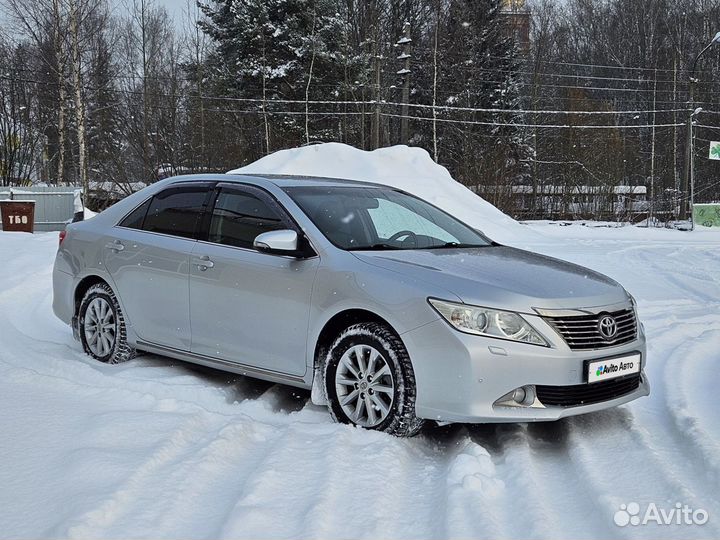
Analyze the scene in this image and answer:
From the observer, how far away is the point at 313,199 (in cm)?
508

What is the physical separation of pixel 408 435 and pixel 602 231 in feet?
66.9

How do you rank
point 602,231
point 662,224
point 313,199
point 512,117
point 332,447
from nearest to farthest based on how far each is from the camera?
1. point 332,447
2. point 313,199
3. point 602,231
4. point 662,224
5. point 512,117

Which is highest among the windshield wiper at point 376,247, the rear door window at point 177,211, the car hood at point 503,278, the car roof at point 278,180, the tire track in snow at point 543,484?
the car roof at point 278,180

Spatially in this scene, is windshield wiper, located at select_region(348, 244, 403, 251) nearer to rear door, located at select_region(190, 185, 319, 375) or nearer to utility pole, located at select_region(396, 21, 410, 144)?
rear door, located at select_region(190, 185, 319, 375)

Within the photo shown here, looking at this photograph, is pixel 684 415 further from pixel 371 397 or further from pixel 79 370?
pixel 79 370

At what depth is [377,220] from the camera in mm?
5191

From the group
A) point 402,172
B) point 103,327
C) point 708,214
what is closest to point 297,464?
point 103,327

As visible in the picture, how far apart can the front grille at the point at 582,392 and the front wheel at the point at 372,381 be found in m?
0.69

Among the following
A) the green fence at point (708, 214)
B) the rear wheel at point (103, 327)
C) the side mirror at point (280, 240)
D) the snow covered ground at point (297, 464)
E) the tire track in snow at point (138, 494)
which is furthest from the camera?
the green fence at point (708, 214)

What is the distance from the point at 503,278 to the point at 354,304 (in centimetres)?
84

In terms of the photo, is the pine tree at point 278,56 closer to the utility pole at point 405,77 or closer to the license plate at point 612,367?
the utility pole at point 405,77

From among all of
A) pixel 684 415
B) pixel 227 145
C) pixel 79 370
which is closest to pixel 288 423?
pixel 79 370

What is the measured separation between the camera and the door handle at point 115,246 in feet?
19.2

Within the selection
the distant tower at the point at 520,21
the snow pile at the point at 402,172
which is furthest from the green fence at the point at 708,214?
the distant tower at the point at 520,21
